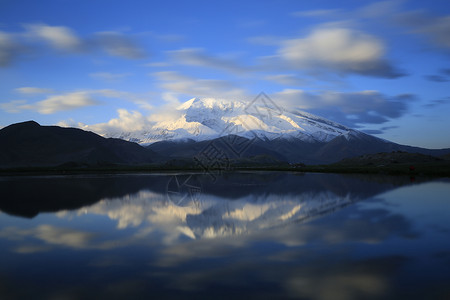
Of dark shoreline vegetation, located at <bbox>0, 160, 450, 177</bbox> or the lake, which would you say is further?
dark shoreline vegetation, located at <bbox>0, 160, 450, 177</bbox>

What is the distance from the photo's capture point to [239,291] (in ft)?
28.4

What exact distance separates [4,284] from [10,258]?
2.82 meters

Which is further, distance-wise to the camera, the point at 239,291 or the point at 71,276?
the point at 71,276

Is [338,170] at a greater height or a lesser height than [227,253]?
greater

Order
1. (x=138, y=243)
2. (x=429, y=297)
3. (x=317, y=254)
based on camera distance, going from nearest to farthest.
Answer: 1. (x=429, y=297)
2. (x=317, y=254)
3. (x=138, y=243)

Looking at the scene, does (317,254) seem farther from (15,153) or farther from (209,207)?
(15,153)

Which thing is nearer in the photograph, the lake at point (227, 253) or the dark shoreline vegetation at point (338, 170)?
the lake at point (227, 253)

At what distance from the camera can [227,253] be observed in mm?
12031

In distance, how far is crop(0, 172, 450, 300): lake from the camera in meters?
8.85

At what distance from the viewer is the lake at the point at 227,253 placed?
8852mm

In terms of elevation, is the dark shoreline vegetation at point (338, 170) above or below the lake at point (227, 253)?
above

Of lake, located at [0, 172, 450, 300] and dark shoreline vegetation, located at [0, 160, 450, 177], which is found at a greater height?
dark shoreline vegetation, located at [0, 160, 450, 177]

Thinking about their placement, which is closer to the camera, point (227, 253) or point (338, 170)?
point (227, 253)

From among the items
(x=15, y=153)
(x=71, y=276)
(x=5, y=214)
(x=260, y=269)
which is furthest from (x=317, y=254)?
(x=15, y=153)
